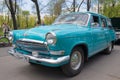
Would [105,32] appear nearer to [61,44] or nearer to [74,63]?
[74,63]

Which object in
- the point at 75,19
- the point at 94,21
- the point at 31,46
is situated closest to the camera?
the point at 31,46

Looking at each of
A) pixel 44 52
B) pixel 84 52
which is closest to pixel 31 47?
pixel 44 52

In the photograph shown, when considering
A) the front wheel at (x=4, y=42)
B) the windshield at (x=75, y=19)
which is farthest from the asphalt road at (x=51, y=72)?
the front wheel at (x=4, y=42)

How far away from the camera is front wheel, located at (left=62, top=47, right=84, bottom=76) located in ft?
15.4

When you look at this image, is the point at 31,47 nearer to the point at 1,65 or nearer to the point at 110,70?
the point at 1,65

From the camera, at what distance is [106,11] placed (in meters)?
36.1

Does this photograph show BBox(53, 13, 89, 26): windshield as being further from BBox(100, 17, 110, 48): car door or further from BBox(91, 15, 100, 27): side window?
BBox(100, 17, 110, 48): car door

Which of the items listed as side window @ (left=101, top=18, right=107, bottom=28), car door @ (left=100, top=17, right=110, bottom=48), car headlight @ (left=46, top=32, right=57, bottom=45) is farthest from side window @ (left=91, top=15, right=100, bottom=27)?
car headlight @ (left=46, top=32, right=57, bottom=45)

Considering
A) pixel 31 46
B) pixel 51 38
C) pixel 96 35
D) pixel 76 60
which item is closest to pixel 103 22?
pixel 96 35

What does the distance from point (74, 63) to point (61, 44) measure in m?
1.00

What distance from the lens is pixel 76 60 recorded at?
507 cm

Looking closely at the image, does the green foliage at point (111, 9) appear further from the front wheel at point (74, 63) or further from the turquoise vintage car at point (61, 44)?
the front wheel at point (74, 63)

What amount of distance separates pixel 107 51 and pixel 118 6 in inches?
1199

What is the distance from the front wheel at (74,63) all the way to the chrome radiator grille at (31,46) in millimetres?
Answer: 803
